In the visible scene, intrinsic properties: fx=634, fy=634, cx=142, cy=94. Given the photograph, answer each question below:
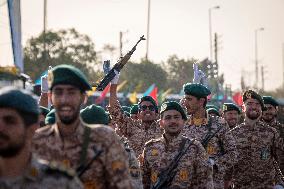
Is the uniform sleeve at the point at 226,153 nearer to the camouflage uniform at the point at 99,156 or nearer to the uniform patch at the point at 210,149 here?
the uniform patch at the point at 210,149

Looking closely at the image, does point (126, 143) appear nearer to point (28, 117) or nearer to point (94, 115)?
point (94, 115)

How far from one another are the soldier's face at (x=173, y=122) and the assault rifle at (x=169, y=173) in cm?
20

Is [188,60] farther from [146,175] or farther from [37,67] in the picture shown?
[146,175]

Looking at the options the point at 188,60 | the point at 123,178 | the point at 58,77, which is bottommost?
the point at 123,178

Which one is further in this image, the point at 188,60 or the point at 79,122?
the point at 188,60

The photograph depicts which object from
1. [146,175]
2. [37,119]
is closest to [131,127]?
[146,175]

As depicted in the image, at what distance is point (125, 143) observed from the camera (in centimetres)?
673

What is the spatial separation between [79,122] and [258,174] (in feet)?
20.0

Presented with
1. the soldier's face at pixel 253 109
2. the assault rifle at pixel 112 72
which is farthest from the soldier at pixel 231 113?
the assault rifle at pixel 112 72

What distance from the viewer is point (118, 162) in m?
4.40

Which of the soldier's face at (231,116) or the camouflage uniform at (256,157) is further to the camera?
the soldier's face at (231,116)

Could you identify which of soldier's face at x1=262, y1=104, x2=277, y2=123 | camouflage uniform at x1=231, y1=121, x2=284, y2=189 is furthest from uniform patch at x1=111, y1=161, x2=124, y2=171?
soldier's face at x1=262, y1=104, x2=277, y2=123

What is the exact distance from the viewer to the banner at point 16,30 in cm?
1138

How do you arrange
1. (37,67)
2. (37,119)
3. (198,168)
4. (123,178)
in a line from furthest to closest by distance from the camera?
(37,67) < (198,168) < (123,178) < (37,119)
